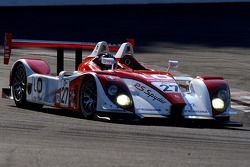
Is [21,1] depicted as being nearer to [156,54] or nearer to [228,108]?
[156,54]

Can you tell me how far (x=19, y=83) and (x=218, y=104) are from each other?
3.67 metres

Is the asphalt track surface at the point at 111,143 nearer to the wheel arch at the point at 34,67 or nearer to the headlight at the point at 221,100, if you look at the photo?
the headlight at the point at 221,100

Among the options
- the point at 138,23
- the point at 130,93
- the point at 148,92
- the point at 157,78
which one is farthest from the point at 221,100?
the point at 138,23

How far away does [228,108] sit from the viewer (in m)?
12.8

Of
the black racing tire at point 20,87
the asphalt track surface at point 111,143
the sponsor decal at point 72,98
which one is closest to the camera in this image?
the asphalt track surface at point 111,143

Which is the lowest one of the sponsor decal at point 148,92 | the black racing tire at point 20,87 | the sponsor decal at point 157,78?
the black racing tire at point 20,87

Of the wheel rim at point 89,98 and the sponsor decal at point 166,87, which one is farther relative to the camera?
the wheel rim at point 89,98

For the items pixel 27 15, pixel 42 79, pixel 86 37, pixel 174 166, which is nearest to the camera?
pixel 174 166

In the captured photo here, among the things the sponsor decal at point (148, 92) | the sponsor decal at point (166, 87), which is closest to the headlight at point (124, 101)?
the sponsor decal at point (148, 92)

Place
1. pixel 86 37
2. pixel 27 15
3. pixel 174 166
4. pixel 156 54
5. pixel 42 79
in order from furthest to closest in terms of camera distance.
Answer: pixel 27 15 < pixel 86 37 < pixel 156 54 < pixel 42 79 < pixel 174 166

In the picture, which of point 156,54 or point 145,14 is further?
point 145,14

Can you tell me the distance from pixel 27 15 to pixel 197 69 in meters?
11.3

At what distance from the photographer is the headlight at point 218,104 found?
12.6m

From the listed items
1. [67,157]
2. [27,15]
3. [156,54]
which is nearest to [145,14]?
[27,15]
